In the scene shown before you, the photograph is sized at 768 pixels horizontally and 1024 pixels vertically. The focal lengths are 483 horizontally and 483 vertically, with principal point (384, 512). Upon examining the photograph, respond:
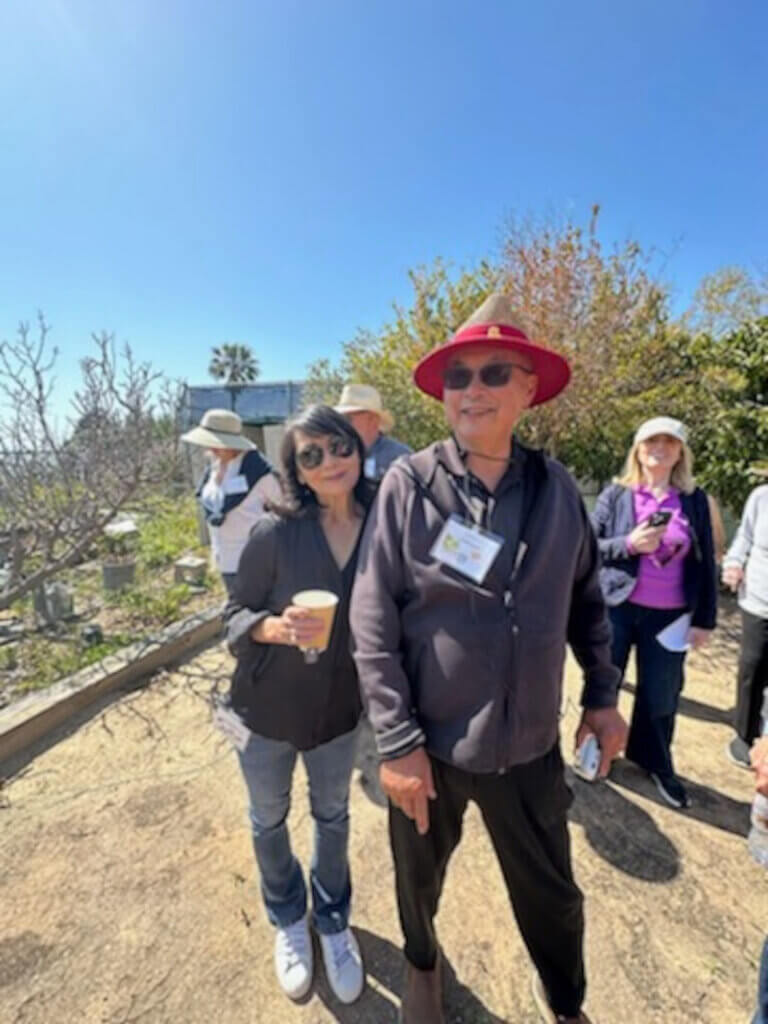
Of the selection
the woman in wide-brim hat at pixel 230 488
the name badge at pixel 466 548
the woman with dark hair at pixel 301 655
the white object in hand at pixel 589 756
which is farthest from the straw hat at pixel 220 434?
the white object in hand at pixel 589 756

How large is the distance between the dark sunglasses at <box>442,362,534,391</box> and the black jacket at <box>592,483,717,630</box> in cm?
135

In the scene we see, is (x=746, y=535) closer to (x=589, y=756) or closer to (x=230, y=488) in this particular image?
(x=589, y=756)

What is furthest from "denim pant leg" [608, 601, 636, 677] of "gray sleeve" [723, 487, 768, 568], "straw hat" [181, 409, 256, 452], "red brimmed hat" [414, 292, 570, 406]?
"straw hat" [181, 409, 256, 452]

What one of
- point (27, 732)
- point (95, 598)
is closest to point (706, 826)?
point (27, 732)

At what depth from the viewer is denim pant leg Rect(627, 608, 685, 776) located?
251cm

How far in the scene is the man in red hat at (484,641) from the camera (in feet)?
4.07

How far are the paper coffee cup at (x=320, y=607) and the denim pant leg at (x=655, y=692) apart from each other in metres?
1.91

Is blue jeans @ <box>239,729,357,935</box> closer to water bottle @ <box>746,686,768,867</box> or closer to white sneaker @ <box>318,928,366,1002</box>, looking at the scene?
white sneaker @ <box>318,928,366,1002</box>

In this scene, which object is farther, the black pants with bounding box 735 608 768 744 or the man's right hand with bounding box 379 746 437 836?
the black pants with bounding box 735 608 768 744

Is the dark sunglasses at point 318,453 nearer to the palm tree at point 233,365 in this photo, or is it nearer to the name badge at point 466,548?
the name badge at point 466,548

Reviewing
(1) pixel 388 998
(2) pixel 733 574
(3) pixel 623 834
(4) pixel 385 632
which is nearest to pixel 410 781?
(4) pixel 385 632

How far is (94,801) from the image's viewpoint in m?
2.52

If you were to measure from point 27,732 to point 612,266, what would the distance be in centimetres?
814

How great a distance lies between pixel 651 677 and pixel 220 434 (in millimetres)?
3003
